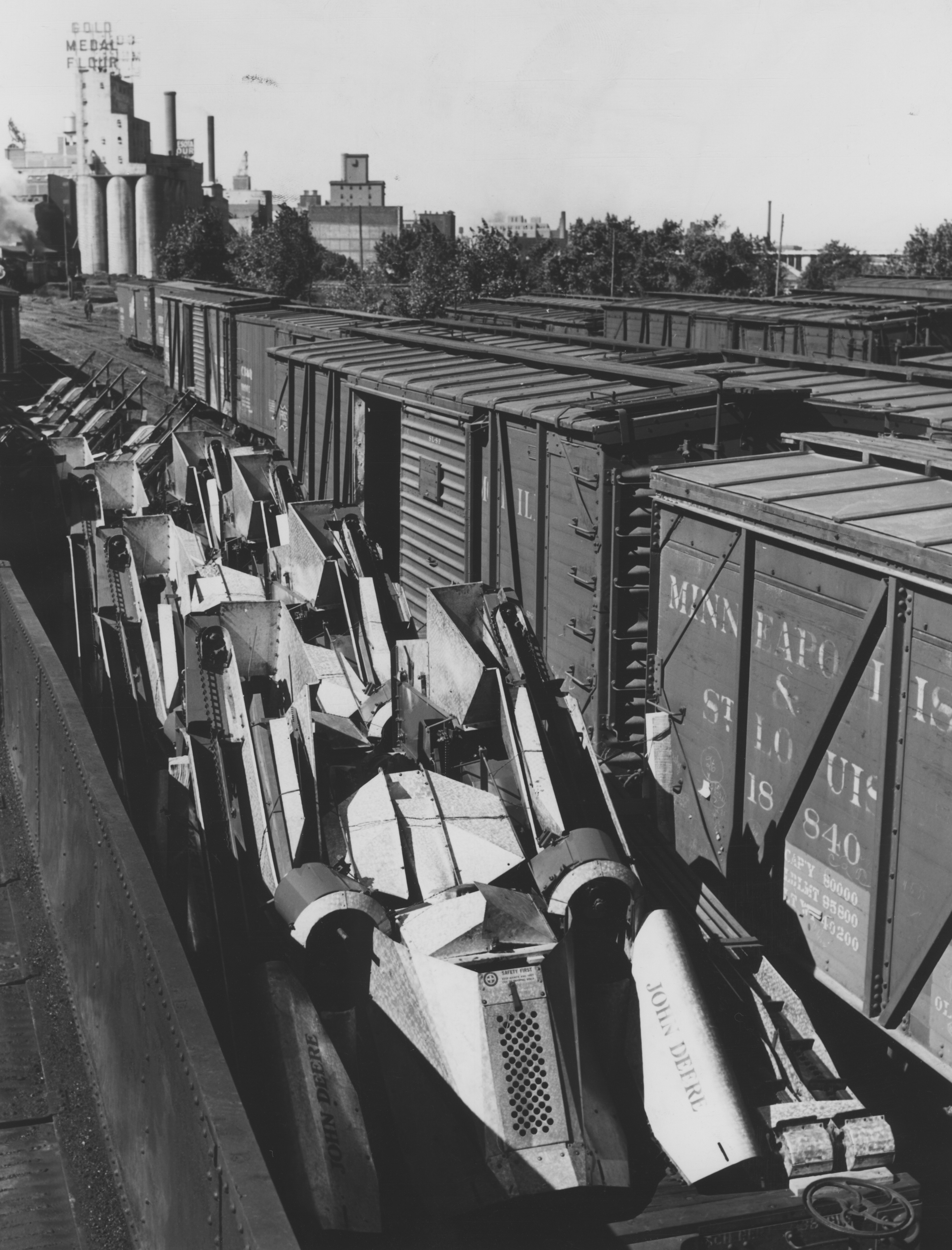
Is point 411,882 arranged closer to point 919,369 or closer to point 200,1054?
point 200,1054

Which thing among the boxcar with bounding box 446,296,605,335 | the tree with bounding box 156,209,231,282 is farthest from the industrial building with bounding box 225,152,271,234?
the boxcar with bounding box 446,296,605,335

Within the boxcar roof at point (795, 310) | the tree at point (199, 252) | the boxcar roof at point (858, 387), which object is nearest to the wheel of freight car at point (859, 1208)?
the boxcar roof at point (858, 387)

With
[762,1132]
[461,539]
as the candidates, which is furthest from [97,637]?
[762,1132]

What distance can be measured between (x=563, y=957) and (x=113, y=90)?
130m

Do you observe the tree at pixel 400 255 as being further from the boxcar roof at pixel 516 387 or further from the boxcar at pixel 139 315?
the boxcar roof at pixel 516 387

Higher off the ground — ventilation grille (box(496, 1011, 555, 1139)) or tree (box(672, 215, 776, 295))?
tree (box(672, 215, 776, 295))

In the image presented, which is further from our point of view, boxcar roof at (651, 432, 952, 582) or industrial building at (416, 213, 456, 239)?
industrial building at (416, 213, 456, 239)

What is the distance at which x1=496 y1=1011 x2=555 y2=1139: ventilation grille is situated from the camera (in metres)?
5.81

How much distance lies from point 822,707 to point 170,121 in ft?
458

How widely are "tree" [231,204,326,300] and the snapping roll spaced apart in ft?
169

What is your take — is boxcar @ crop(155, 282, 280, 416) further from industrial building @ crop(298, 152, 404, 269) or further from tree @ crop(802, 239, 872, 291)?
industrial building @ crop(298, 152, 404, 269)

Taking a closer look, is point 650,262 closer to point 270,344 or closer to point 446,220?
point 270,344

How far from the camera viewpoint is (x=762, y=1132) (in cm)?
600

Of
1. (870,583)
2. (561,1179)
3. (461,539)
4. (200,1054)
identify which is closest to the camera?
(200,1054)
